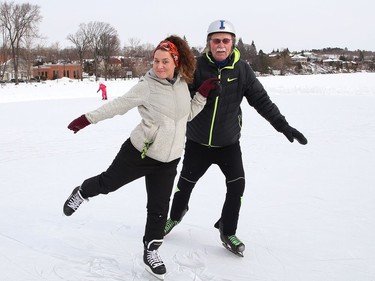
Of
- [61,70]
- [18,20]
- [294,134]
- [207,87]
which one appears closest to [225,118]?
[207,87]

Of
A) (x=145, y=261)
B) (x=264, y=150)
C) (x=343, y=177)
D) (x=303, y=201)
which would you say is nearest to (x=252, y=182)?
(x=303, y=201)

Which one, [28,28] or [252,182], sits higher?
[28,28]

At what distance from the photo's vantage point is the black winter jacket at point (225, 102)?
281cm

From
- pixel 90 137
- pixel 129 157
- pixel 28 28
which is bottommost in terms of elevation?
pixel 90 137

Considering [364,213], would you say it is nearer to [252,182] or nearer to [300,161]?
[252,182]

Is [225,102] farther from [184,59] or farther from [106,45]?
[106,45]

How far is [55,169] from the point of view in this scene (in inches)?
220

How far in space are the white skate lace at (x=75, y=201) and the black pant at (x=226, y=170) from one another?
0.80 m

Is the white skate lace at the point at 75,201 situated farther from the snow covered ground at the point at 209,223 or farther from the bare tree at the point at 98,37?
the bare tree at the point at 98,37

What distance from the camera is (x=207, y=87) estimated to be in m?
2.65

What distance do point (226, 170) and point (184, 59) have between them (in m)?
0.90

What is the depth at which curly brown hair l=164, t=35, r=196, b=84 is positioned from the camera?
2.56 m

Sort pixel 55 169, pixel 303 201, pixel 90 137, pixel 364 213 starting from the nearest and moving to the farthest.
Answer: pixel 364 213 → pixel 303 201 → pixel 55 169 → pixel 90 137

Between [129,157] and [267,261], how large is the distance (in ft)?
4.09
